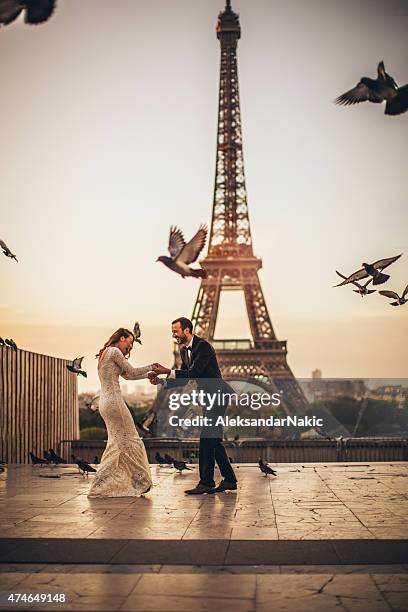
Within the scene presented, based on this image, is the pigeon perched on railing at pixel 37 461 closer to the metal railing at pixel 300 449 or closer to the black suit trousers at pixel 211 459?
the black suit trousers at pixel 211 459

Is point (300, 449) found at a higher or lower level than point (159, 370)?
lower

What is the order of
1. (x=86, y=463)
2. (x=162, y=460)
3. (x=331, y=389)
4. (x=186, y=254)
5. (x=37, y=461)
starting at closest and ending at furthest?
(x=186, y=254)
(x=86, y=463)
(x=37, y=461)
(x=162, y=460)
(x=331, y=389)

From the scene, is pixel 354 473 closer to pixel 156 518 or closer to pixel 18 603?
pixel 156 518

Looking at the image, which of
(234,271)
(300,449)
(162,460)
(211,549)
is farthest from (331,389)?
(211,549)

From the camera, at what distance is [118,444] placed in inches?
326

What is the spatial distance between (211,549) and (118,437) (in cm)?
316

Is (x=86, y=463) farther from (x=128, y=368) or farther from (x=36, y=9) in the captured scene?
(x=36, y=9)

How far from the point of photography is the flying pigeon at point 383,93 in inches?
269

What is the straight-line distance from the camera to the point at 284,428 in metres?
37.3

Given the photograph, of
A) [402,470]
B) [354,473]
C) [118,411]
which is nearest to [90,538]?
[118,411]

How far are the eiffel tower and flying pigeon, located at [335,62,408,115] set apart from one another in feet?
90.2

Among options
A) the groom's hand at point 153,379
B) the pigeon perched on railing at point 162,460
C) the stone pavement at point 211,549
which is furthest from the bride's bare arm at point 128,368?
the pigeon perched on railing at point 162,460

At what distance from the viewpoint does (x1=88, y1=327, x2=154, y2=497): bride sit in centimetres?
823

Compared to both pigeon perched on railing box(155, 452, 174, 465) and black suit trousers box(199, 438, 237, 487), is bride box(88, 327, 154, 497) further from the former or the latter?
pigeon perched on railing box(155, 452, 174, 465)
